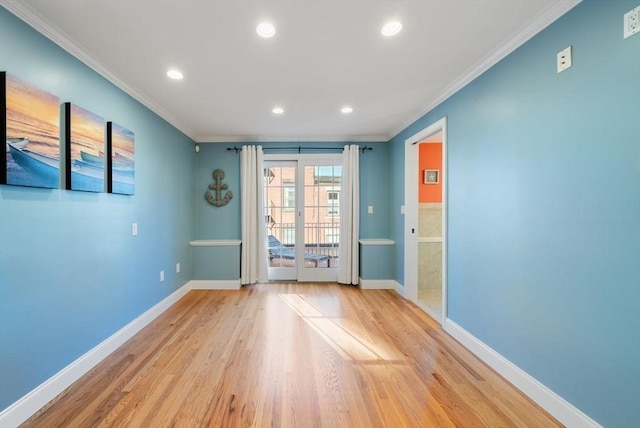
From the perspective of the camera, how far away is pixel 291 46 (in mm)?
1900

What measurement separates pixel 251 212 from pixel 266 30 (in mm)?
2919

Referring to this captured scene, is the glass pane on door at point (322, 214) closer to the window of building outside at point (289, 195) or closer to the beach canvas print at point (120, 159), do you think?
the window of building outside at point (289, 195)

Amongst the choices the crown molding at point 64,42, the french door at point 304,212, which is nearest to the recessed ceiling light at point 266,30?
the crown molding at point 64,42

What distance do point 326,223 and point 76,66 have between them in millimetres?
3465

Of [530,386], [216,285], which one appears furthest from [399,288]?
[216,285]

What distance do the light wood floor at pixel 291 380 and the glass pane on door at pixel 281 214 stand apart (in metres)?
1.60

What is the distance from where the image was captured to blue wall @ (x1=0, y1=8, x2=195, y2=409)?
1.49 meters

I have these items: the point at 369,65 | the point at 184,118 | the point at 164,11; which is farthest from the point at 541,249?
the point at 184,118

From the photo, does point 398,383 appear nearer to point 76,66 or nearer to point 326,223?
point 326,223

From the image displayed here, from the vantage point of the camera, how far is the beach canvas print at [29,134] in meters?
1.44

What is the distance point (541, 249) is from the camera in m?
1.67

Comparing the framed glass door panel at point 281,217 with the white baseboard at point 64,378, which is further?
the framed glass door panel at point 281,217

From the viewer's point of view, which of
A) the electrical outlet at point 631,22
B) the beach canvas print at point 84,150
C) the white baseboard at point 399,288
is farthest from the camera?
the white baseboard at point 399,288

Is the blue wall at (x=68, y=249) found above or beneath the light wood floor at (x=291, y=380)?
above
